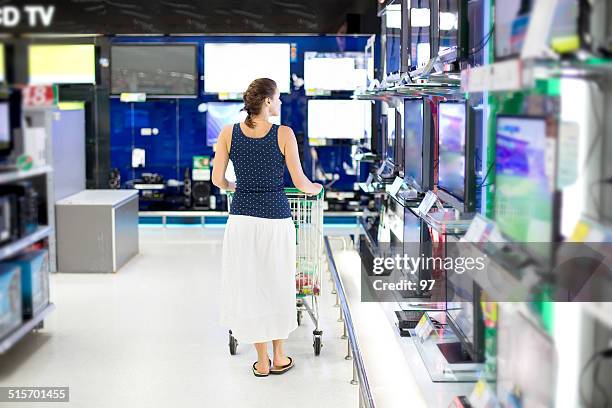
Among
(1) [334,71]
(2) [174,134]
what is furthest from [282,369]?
(2) [174,134]

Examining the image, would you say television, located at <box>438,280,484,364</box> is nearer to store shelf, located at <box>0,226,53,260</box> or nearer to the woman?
the woman

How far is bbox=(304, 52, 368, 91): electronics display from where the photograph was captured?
32.9 feet

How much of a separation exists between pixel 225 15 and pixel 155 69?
0.99 metres

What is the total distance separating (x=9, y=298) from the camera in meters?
2.81

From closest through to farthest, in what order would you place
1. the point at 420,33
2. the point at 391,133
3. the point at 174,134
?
1. the point at 420,33
2. the point at 391,133
3. the point at 174,134

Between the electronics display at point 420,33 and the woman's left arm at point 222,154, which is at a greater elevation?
the electronics display at point 420,33

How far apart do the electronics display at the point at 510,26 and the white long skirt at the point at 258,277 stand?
1.98 meters

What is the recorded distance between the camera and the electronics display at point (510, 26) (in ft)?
9.02

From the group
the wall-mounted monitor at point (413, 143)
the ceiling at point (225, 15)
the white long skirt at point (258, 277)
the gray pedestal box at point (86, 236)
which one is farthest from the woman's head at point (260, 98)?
the ceiling at point (225, 15)

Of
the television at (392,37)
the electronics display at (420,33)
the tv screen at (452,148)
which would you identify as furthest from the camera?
the television at (392,37)

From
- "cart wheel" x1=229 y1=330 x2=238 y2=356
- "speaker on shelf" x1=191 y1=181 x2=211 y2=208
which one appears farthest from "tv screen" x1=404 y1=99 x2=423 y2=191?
"speaker on shelf" x1=191 y1=181 x2=211 y2=208

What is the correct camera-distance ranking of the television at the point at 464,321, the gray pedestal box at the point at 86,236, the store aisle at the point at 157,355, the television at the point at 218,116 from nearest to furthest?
1. the television at the point at 464,321
2. the store aisle at the point at 157,355
3. the gray pedestal box at the point at 86,236
4. the television at the point at 218,116

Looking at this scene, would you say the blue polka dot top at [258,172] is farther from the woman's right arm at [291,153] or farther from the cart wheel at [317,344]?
the cart wheel at [317,344]

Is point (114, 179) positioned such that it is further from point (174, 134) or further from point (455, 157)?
point (455, 157)
